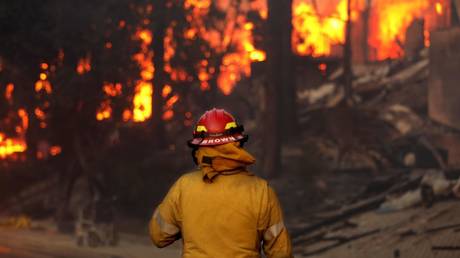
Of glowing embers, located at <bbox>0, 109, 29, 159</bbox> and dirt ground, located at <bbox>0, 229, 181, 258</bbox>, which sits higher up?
glowing embers, located at <bbox>0, 109, 29, 159</bbox>

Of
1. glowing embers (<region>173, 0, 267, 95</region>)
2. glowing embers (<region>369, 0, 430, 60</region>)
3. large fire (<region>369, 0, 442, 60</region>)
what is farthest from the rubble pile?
glowing embers (<region>369, 0, 430, 60</region>)

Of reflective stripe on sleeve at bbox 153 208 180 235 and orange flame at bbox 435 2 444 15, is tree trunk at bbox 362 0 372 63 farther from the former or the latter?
reflective stripe on sleeve at bbox 153 208 180 235

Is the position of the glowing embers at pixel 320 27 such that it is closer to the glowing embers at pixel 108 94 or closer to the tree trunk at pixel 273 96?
the tree trunk at pixel 273 96

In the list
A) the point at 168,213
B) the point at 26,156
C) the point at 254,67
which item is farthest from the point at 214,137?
the point at 254,67

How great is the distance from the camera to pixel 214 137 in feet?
13.7

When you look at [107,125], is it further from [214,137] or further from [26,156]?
[214,137]

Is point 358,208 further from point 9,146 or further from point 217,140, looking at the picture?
point 9,146

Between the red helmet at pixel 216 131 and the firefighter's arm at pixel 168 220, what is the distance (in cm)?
27

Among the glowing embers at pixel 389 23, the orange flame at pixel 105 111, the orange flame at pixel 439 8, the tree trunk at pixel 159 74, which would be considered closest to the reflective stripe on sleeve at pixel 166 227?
the orange flame at pixel 105 111

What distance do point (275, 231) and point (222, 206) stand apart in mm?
303

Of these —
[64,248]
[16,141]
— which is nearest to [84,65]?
[64,248]

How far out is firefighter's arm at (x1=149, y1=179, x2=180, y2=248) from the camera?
420 centimetres

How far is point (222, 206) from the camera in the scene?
13.6 feet

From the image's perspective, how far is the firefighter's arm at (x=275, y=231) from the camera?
4062mm
